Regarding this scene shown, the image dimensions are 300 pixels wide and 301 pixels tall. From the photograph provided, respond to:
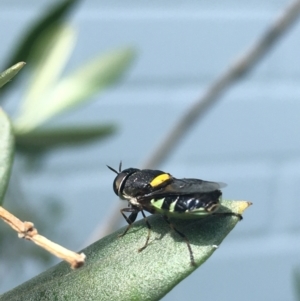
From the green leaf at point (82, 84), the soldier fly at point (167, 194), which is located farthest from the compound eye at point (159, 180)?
the green leaf at point (82, 84)

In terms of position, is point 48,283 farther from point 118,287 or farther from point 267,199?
point 267,199

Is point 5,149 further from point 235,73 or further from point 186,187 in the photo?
point 235,73

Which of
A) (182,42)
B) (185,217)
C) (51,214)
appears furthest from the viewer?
(182,42)

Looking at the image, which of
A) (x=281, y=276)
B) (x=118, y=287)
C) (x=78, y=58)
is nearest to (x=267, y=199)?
(x=281, y=276)

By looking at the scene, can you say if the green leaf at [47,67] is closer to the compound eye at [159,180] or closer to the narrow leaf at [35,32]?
the narrow leaf at [35,32]

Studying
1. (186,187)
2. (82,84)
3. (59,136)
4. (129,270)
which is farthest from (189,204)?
(82,84)

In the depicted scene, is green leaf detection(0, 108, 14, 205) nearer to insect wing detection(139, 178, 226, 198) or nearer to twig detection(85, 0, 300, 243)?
insect wing detection(139, 178, 226, 198)
